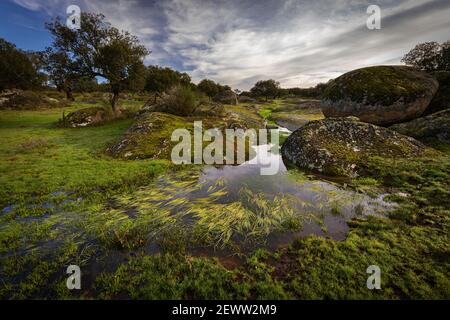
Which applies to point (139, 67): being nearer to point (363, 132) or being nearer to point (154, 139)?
point (154, 139)

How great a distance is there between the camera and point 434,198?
19.4 ft

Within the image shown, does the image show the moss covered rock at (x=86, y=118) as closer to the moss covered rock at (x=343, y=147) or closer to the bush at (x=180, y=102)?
the bush at (x=180, y=102)

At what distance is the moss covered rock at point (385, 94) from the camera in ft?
44.9

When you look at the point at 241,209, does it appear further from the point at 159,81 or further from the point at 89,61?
the point at 159,81

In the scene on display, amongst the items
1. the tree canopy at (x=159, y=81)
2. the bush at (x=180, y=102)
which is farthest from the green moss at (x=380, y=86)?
the tree canopy at (x=159, y=81)

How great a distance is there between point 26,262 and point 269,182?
7363 millimetres

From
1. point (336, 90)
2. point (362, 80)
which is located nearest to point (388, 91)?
point (362, 80)

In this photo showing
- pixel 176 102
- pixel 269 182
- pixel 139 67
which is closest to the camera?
pixel 269 182

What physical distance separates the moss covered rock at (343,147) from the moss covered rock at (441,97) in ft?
24.9

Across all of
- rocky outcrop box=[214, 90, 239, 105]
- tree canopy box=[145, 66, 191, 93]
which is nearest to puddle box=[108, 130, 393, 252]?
tree canopy box=[145, 66, 191, 93]

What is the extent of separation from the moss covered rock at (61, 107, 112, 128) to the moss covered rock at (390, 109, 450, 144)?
2869 cm

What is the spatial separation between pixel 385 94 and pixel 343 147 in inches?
307

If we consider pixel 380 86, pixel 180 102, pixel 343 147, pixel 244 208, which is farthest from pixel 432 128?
pixel 180 102

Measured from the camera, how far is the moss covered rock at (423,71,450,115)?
14.2 m
